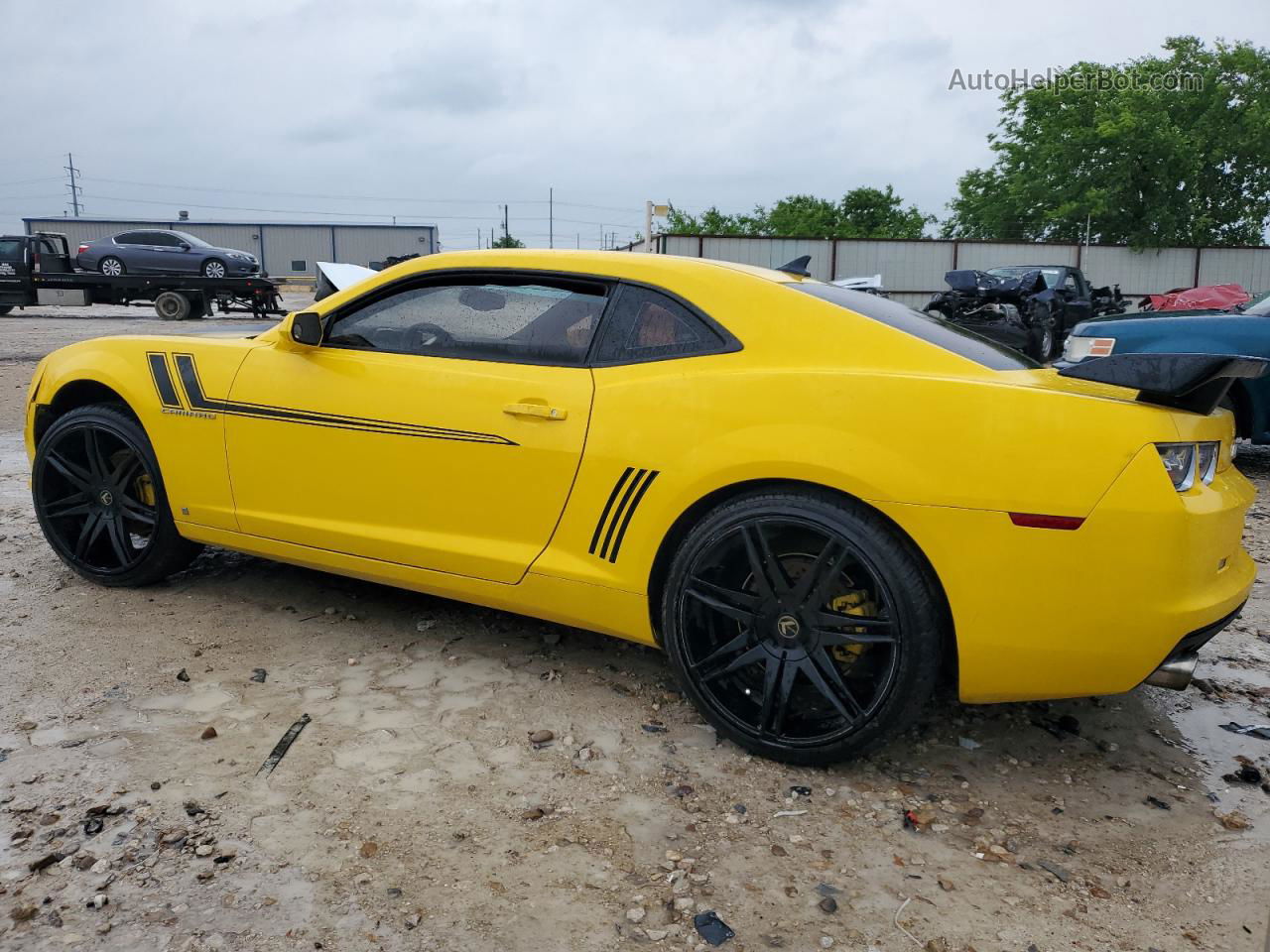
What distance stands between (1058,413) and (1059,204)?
42843 millimetres

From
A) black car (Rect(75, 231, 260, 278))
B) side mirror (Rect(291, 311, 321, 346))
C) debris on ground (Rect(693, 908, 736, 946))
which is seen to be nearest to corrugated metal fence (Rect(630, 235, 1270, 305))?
black car (Rect(75, 231, 260, 278))

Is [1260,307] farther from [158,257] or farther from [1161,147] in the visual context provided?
[1161,147]

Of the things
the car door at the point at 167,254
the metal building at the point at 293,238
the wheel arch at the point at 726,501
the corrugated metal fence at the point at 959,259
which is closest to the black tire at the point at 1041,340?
the corrugated metal fence at the point at 959,259

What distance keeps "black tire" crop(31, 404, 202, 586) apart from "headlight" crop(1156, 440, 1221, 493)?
3446mm

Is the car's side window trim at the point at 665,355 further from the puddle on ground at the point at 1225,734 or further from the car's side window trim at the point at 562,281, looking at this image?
the puddle on ground at the point at 1225,734

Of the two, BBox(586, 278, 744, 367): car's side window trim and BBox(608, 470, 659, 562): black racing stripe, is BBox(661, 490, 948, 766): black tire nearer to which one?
BBox(608, 470, 659, 562): black racing stripe

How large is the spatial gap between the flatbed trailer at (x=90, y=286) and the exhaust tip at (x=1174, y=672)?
23331mm

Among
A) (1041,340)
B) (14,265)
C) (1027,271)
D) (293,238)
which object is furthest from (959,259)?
(293,238)

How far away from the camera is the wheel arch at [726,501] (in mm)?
2494

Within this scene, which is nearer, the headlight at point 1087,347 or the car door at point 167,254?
the headlight at point 1087,347

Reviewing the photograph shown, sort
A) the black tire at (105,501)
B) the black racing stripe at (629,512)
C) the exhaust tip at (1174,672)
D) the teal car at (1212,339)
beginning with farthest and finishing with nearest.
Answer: the teal car at (1212,339)
the black tire at (105,501)
the black racing stripe at (629,512)
the exhaust tip at (1174,672)

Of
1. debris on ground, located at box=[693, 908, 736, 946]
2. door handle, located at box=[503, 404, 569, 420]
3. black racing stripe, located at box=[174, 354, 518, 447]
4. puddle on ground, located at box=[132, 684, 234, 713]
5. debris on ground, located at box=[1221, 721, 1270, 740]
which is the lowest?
debris on ground, located at box=[1221, 721, 1270, 740]

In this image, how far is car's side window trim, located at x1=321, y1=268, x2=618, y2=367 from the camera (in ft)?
9.91

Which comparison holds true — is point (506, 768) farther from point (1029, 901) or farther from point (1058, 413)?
point (1058, 413)
